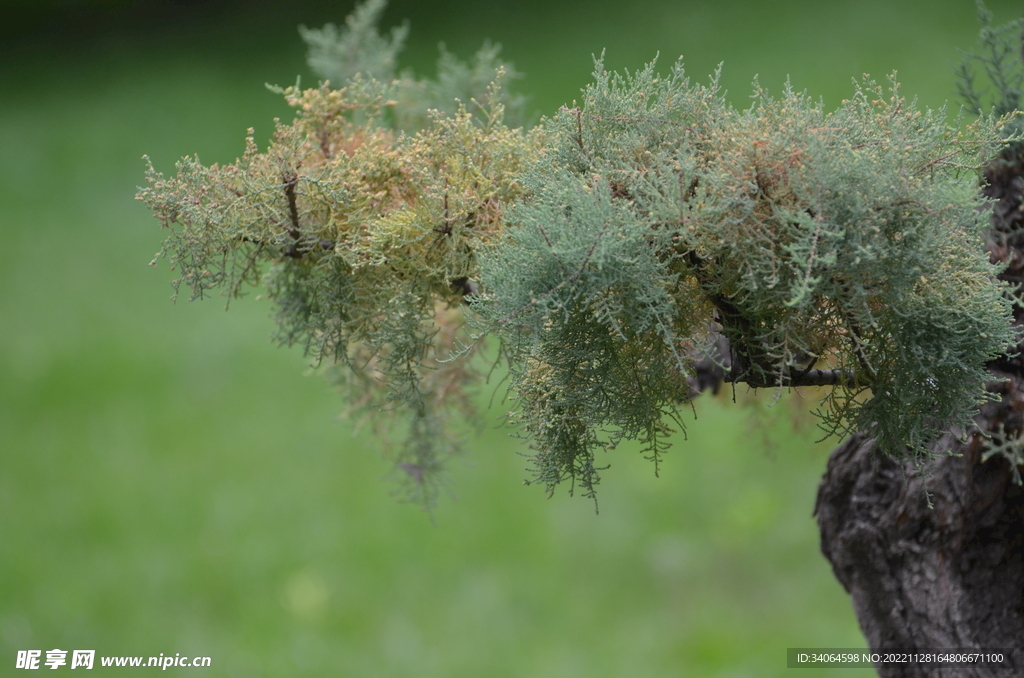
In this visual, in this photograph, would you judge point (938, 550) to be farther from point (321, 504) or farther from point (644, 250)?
point (321, 504)

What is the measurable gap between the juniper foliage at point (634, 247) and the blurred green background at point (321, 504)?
857mm

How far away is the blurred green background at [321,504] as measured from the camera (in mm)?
2057

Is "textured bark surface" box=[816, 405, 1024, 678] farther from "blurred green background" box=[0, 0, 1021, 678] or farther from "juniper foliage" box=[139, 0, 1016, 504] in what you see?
"blurred green background" box=[0, 0, 1021, 678]

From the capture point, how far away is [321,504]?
7.68 ft

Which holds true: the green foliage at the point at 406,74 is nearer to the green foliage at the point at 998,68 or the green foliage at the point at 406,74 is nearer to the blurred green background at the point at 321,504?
the green foliage at the point at 998,68

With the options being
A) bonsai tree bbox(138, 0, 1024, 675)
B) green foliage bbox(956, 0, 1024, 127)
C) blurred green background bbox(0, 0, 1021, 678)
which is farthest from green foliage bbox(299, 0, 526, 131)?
blurred green background bbox(0, 0, 1021, 678)

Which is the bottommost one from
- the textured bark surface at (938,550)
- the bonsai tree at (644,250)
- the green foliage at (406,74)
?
the textured bark surface at (938,550)

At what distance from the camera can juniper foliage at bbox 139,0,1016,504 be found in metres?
0.61

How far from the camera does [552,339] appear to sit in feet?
2.15

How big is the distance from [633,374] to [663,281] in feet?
0.31

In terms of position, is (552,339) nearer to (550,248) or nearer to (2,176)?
(550,248)

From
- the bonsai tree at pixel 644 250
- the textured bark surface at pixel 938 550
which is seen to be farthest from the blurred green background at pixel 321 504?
the bonsai tree at pixel 644 250

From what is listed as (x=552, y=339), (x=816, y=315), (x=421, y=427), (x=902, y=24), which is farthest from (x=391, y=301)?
(x=902, y=24)

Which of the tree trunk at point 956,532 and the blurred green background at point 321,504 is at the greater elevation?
the blurred green background at point 321,504
